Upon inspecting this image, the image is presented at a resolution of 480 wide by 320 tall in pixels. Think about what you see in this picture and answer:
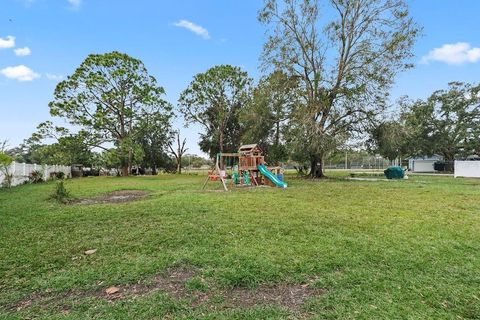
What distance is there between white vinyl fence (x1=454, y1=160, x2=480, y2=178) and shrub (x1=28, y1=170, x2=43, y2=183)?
27305 millimetres

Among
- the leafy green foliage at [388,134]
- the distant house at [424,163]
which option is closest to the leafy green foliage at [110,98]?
the leafy green foliage at [388,134]

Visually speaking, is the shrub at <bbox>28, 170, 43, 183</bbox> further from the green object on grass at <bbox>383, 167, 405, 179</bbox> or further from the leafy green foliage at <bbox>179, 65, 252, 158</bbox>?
the green object on grass at <bbox>383, 167, 405, 179</bbox>

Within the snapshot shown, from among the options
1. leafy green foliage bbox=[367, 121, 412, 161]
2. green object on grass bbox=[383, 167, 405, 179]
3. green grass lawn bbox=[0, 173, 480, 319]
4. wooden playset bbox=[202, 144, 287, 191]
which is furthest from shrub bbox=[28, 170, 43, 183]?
green object on grass bbox=[383, 167, 405, 179]

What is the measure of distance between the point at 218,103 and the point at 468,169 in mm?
21168

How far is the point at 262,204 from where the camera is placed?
671cm

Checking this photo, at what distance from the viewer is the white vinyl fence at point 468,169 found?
62.7 feet

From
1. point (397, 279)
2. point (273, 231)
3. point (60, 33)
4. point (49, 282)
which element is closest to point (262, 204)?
point (273, 231)

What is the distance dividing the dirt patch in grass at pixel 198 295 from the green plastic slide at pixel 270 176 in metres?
9.35

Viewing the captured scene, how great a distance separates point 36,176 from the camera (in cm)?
1675

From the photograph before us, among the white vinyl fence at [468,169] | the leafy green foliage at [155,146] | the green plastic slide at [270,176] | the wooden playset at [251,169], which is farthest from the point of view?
the leafy green foliage at [155,146]

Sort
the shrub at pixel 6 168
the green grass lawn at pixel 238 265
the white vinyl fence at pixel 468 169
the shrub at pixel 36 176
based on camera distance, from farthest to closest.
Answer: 1. the white vinyl fence at pixel 468 169
2. the shrub at pixel 36 176
3. the shrub at pixel 6 168
4. the green grass lawn at pixel 238 265

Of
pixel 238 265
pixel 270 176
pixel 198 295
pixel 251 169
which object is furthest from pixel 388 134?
pixel 198 295

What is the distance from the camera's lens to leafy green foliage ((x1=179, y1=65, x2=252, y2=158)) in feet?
91.4

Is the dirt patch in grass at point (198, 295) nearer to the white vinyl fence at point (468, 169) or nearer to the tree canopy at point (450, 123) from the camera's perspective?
the white vinyl fence at point (468, 169)
